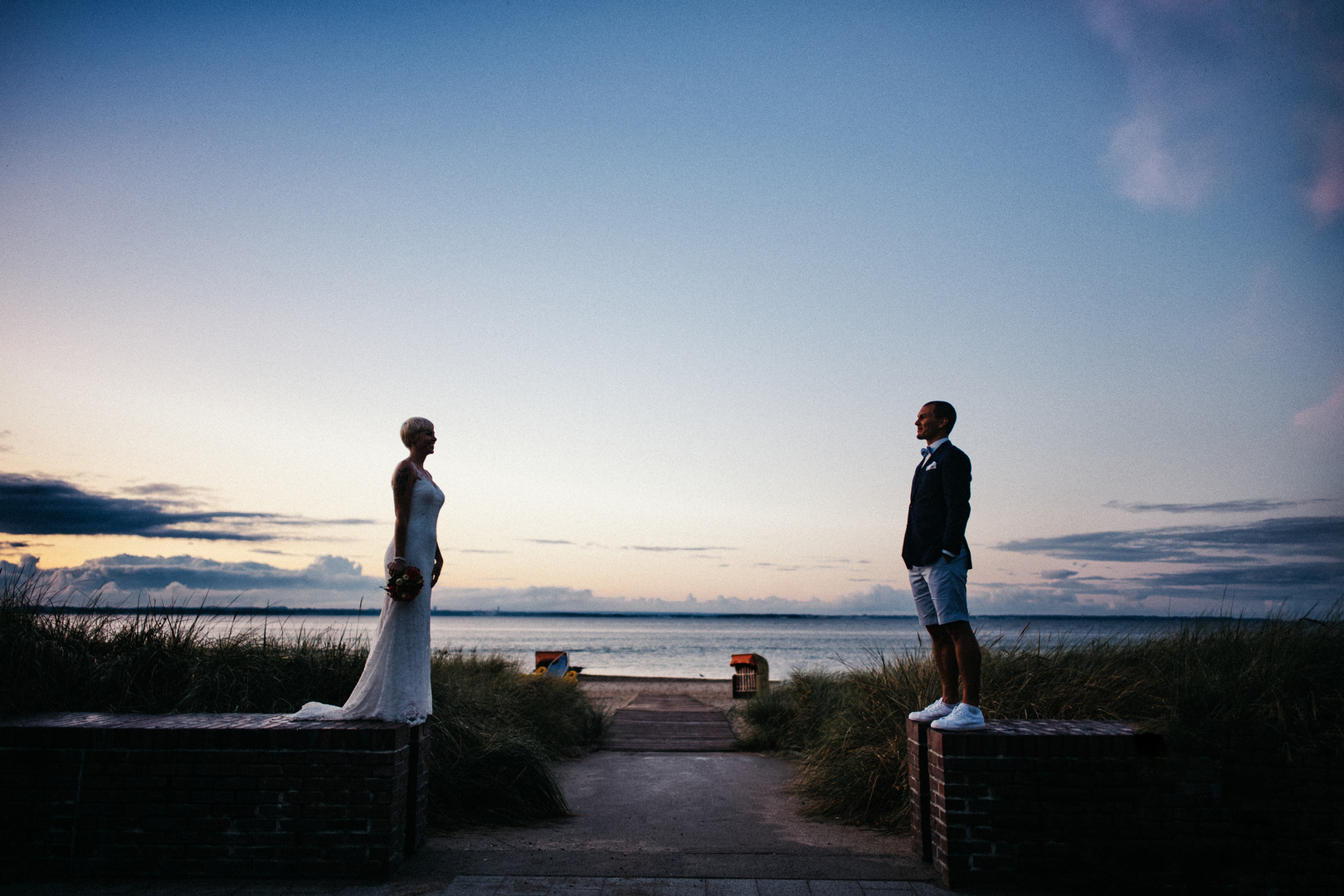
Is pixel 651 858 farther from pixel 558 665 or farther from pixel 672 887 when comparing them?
pixel 558 665

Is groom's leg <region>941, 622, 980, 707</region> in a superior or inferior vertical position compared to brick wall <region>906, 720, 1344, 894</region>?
superior

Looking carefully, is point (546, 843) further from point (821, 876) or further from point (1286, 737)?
point (1286, 737)

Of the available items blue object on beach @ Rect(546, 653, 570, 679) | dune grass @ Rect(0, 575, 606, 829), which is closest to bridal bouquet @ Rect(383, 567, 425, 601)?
dune grass @ Rect(0, 575, 606, 829)

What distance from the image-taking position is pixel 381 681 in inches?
189

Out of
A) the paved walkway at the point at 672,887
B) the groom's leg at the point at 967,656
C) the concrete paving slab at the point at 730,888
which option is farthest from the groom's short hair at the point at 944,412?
the concrete paving slab at the point at 730,888

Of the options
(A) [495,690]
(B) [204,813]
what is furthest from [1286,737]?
(A) [495,690]

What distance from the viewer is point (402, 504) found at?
4.89 metres

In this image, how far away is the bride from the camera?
4777mm

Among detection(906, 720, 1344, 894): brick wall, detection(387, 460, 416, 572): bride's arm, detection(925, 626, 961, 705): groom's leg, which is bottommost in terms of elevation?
detection(906, 720, 1344, 894): brick wall

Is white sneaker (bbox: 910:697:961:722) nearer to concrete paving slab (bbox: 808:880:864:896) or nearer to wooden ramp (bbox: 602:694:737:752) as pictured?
concrete paving slab (bbox: 808:880:864:896)

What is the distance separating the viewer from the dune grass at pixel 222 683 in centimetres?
565

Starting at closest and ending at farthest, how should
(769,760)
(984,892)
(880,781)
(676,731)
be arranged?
(984,892), (880,781), (769,760), (676,731)

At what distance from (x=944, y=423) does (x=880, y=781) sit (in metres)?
2.99

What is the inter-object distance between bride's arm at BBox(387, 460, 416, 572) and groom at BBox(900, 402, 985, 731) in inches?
126
